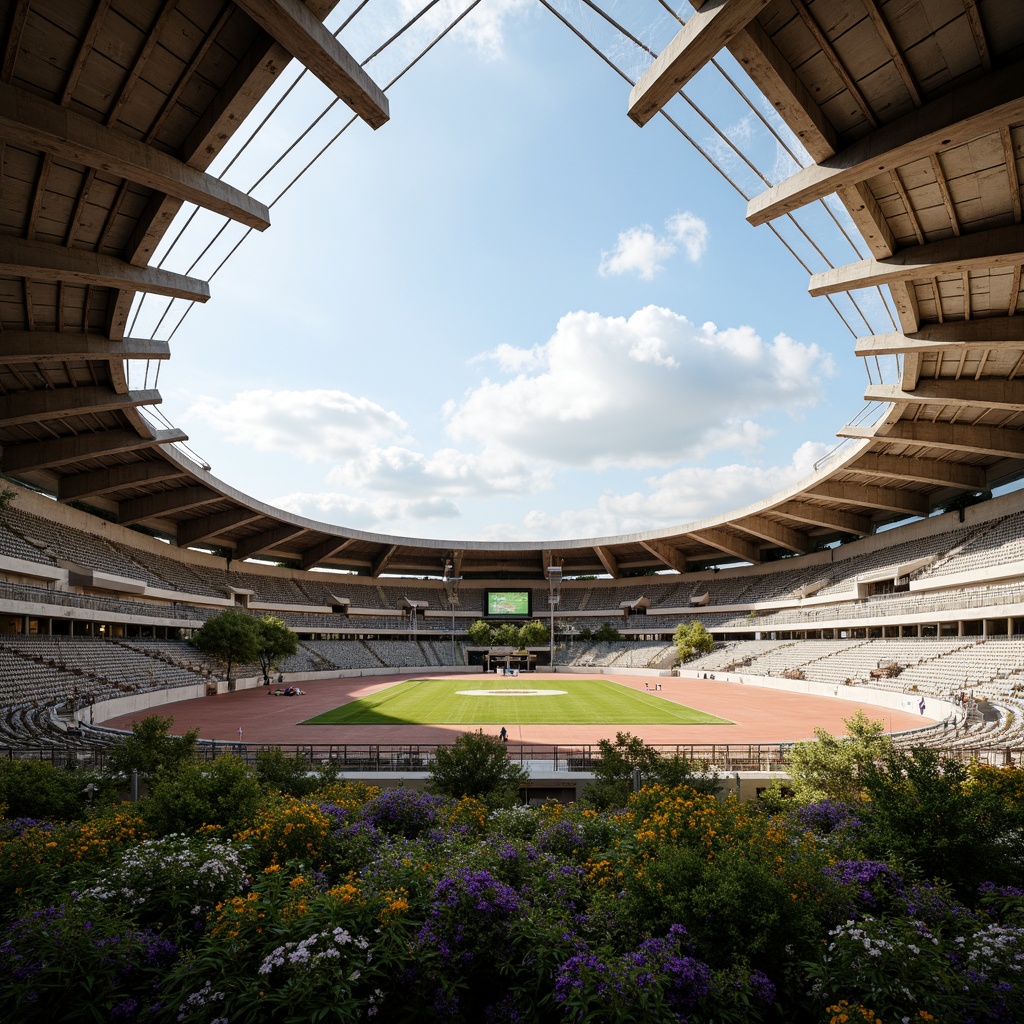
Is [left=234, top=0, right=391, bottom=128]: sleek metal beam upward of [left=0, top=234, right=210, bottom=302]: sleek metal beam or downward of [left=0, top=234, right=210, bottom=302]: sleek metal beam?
upward

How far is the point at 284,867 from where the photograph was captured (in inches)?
316

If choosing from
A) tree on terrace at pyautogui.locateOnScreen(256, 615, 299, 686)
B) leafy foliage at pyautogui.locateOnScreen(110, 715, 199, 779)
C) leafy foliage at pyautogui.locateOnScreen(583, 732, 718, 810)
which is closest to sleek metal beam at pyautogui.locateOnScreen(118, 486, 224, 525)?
tree on terrace at pyautogui.locateOnScreen(256, 615, 299, 686)

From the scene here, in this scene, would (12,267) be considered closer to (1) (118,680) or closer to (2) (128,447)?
(2) (128,447)

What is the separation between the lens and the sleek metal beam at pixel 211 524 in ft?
203

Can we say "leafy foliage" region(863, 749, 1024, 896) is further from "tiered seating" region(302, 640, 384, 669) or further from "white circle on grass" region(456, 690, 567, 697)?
"tiered seating" region(302, 640, 384, 669)

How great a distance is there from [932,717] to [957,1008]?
1264 inches

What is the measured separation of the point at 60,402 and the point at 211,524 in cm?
3417

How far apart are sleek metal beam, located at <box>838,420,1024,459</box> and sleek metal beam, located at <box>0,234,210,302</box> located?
110 feet

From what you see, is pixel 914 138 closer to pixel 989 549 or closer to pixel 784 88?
pixel 784 88

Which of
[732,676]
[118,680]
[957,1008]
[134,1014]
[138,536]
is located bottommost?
[732,676]

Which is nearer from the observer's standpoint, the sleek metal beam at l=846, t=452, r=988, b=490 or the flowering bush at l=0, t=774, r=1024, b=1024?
the flowering bush at l=0, t=774, r=1024, b=1024

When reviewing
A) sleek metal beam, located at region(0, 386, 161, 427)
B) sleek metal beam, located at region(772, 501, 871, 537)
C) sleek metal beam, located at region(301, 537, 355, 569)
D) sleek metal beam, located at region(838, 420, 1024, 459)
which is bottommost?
sleek metal beam, located at region(301, 537, 355, 569)

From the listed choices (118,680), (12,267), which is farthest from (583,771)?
(118,680)

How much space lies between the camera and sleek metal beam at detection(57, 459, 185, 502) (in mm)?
45344
